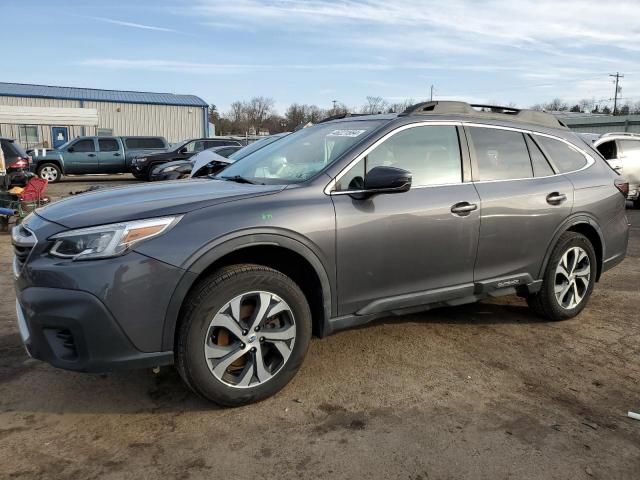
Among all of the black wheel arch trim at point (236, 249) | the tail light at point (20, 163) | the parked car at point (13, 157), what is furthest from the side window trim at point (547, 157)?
the tail light at point (20, 163)

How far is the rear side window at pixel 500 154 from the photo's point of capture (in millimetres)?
4129

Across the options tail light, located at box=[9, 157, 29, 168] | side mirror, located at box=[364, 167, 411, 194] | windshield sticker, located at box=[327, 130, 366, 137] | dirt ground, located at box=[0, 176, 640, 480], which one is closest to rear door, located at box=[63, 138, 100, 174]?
tail light, located at box=[9, 157, 29, 168]

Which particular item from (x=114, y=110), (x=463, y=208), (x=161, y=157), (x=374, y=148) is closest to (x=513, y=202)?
(x=463, y=208)

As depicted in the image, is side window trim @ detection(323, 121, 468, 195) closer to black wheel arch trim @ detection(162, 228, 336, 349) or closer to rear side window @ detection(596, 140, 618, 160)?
black wheel arch trim @ detection(162, 228, 336, 349)

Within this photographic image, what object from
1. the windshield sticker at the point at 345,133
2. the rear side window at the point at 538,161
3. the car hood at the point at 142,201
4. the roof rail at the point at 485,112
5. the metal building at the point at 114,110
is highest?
the metal building at the point at 114,110

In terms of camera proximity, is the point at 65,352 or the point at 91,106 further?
the point at 91,106

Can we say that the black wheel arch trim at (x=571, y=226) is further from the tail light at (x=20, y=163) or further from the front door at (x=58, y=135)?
the front door at (x=58, y=135)

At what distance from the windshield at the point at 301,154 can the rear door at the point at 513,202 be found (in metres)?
0.97

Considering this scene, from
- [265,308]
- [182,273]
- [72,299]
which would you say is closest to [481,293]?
[265,308]

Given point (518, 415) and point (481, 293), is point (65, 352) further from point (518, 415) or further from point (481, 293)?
point (481, 293)

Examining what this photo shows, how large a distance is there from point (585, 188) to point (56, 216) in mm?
4119

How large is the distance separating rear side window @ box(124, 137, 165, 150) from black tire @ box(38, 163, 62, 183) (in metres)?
2.77

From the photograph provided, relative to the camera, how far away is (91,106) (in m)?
39.2

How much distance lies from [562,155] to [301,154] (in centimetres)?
237
